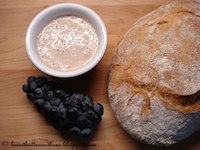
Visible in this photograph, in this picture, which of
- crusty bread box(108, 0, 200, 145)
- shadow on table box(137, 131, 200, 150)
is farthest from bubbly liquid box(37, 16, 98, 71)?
shadow on table box(137, 131, 200, 150)

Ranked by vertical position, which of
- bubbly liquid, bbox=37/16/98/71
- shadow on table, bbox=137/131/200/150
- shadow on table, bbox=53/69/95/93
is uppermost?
bubbly liquid, bbox=37/16/98/71

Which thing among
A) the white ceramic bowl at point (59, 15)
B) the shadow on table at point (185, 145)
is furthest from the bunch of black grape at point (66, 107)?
the shadow on table at point (185, 145)

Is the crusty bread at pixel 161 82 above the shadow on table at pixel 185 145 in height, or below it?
above

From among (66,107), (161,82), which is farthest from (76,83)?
(161,82)

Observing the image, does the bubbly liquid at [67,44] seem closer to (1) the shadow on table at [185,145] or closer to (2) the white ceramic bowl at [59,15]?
Result: (2) the white ceramic bowl at [59,15]

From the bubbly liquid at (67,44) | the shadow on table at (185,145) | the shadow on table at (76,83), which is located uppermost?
the bubbly liquid at (67,44)

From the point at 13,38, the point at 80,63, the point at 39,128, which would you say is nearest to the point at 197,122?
the point at 80,63

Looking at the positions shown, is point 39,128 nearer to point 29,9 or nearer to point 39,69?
point 39,69

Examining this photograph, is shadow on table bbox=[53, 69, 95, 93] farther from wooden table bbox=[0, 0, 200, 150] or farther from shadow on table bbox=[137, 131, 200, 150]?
shadow on table bbox=[137, 131, 200, 150]
